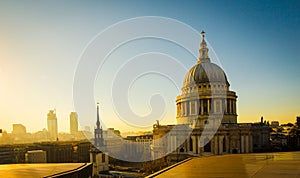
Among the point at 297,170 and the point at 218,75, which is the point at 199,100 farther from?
the point at 297,170

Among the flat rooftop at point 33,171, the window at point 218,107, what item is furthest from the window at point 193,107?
the flat rooftop at point 33,171

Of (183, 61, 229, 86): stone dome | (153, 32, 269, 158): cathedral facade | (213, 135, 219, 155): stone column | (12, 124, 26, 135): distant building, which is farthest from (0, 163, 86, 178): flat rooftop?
(12, 124, 26, 135): distant building

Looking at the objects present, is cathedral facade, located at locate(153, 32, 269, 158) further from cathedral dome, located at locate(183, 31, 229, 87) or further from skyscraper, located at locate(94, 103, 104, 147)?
skyscraper, located at locate(94, 103, 104, 147)

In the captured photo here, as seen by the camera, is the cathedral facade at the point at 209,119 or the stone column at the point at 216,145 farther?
the cathedral facade at the point at 209,119

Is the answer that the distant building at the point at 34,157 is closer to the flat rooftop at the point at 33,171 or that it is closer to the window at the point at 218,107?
the window at the point at 218,107

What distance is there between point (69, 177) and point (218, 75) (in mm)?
A: 54373

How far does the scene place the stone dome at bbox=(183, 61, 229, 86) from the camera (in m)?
68.8

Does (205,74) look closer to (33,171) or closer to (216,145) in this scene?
(216,145)

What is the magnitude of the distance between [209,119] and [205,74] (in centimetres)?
1113

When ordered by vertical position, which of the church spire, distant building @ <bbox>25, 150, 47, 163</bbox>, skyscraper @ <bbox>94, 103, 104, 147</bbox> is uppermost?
the church spire

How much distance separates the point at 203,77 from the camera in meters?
69.1

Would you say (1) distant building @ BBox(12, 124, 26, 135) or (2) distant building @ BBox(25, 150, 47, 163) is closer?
(2) distant building @ BBox(25, 150, 47, 163)

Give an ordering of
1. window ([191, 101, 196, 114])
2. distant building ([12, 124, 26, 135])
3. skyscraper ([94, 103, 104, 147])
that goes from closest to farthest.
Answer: window ([191, 101, 196, 114]) < skyscraper ([94, 103, 104, 147]) < distant building ([12, 124, 26, 135])

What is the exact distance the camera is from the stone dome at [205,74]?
68750mm
